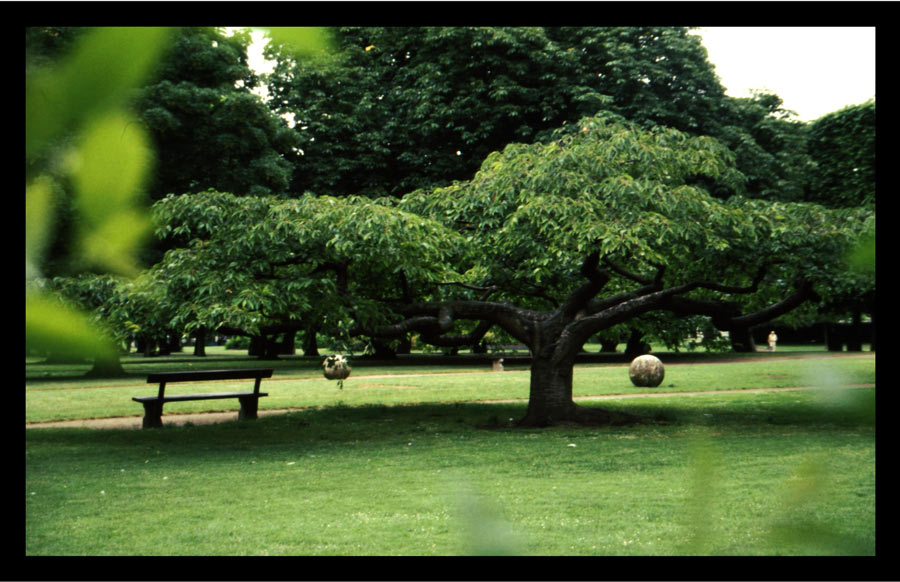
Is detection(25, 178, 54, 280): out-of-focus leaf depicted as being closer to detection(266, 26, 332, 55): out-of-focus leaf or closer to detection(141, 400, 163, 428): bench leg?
detection(266, 26, 332, 55): out-of-focus leaf

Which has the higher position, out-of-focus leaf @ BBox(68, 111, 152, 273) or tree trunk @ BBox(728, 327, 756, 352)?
out-of-focus leaf @ BBox(68, 111, 152, 273)

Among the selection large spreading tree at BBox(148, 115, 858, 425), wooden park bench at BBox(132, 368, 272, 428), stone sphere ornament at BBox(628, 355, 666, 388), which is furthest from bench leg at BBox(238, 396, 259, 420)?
stone sphere ornament at BBox(628, 355, 666, 388)

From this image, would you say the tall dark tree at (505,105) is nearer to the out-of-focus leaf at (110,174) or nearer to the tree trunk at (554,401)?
the tree trunk at (554,401)

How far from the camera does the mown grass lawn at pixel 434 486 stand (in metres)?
0.45

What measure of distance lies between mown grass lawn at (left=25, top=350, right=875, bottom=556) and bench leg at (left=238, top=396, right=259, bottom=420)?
2.42 ft

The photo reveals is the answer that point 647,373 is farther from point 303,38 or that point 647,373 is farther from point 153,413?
point 303,38

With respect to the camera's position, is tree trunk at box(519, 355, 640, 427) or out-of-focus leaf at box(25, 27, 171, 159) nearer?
out-of-focus leaf at box(25, 27, 171, 159)

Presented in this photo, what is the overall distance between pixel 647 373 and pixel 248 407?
958cm

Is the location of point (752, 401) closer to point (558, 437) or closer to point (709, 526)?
point (558, 437)

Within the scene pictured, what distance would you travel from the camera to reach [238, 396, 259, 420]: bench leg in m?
12.8

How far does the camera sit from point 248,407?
12836 mm

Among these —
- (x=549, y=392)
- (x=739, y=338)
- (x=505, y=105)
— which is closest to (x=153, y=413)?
(x=549, y=392)
